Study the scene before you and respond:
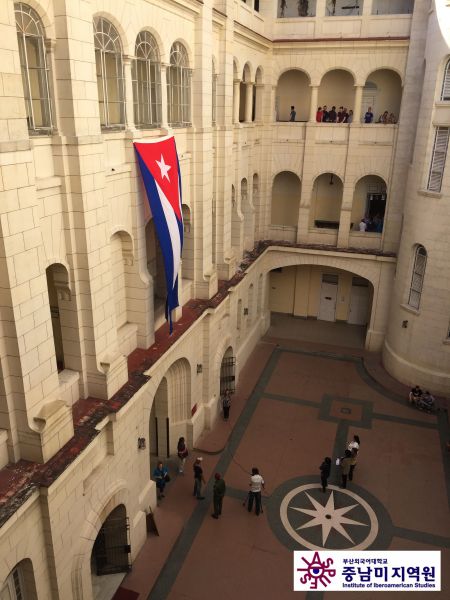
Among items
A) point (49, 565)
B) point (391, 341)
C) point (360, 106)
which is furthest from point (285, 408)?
point (360, 106)

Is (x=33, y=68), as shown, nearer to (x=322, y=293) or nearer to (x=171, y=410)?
(x=171, y=410)

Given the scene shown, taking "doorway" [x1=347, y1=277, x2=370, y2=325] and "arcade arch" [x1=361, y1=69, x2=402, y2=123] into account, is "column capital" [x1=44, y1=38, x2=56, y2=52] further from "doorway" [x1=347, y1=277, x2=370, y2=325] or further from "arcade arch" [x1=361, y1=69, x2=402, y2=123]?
"doorway" [x1=347, y1=277, x2=370, y2=325]

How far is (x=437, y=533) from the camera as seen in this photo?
56.3 feet

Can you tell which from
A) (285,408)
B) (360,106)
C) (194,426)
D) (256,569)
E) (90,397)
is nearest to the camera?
(90,397)

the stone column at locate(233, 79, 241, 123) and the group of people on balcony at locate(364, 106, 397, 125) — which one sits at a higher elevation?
the stone column at locate(233, 79, 241, 123)

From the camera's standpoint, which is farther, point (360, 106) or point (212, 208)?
point (360, 106)

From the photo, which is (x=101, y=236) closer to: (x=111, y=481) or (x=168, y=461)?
(x=111, y=481)

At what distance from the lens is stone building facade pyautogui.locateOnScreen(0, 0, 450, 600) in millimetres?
10812

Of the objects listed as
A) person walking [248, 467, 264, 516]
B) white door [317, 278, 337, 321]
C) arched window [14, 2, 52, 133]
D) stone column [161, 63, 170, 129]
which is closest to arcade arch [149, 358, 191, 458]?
person walking [248, 467, 264, 516]

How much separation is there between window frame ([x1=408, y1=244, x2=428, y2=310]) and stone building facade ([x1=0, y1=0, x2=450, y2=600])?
0.08m

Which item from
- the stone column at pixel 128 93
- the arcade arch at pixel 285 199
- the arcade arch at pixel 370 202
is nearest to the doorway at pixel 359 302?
the arcade arch at pixel 370 202

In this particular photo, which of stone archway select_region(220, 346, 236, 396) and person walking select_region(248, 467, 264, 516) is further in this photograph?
stone archway select_region(220, 346, 236, 396)

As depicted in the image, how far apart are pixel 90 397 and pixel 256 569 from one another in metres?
7.41

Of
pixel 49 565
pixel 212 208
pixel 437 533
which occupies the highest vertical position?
pixel 212 208
